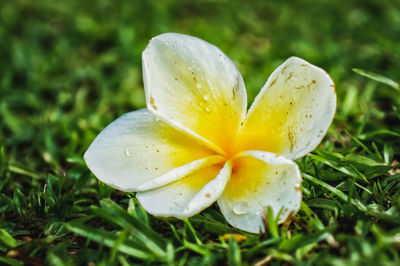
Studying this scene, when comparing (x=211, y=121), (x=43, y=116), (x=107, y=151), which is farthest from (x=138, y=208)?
(x=43, y=116)

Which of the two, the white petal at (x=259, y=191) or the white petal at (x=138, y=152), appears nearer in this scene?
the white petal at (x=259, y=191)

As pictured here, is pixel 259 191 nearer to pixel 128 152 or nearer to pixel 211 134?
pixel 211 134

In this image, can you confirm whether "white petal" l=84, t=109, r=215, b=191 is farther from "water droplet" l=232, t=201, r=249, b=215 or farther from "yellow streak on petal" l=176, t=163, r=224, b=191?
"water droplet" l=232, t=201, r=249, b=215

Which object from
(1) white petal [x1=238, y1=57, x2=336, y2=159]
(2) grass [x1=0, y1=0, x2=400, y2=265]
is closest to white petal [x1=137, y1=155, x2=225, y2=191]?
(2) grass [x1=0, y1=0, x2=400, y2=265]

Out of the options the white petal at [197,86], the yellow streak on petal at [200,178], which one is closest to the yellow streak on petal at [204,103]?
the white petal at [197,86]

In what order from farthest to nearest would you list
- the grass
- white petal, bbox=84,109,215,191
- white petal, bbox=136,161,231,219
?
white petal, bbox=84,109,215,191 < the grass < white petal, bbox=136,161,231,219

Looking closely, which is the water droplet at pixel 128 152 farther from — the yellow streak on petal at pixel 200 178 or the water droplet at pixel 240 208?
the water droplet at pixel 240 208

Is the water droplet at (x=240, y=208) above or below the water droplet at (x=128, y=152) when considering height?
below
